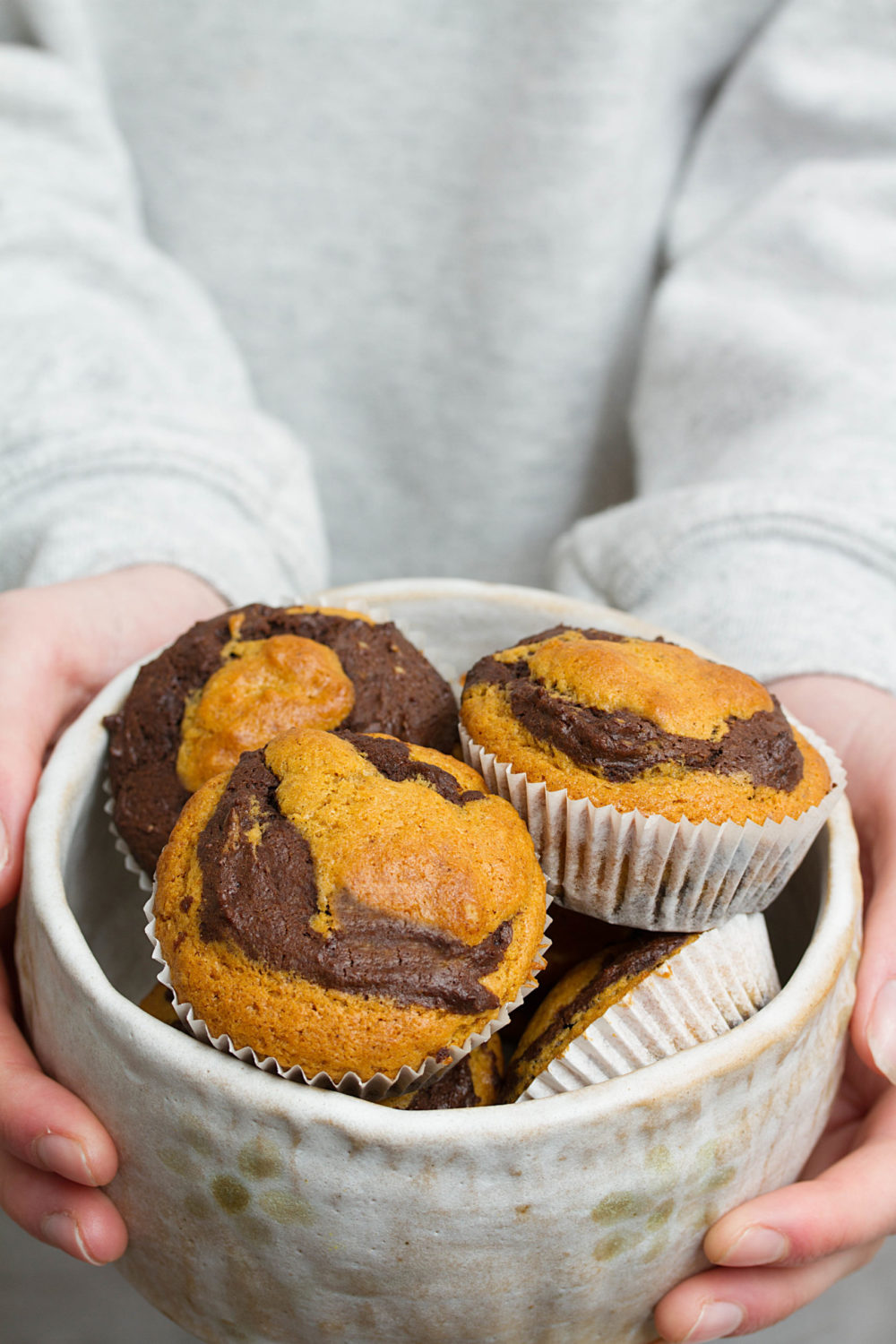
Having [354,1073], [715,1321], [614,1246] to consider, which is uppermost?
[354,1073]

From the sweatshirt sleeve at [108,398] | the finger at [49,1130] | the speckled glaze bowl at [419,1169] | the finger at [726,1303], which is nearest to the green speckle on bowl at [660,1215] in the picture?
the speckled glaze bowl at [419,1169]

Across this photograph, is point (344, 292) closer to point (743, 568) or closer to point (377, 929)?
point (743, 568)

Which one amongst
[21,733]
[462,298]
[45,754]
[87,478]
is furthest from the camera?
[462,298]

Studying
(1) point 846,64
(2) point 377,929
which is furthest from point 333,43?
(2) point 377,929

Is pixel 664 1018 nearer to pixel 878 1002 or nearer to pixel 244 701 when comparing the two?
pixel 878 1002

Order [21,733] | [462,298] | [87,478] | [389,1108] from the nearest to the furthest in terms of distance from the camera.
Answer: [389,1108]
[21,733]
[87,478]
[462,298]

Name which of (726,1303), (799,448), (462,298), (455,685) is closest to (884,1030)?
(726,1303)

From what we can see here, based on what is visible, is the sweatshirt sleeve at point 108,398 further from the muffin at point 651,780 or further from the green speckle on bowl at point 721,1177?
the green speckle on bowl at point 721,1177

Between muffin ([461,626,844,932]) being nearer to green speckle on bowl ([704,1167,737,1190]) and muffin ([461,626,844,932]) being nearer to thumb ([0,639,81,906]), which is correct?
green speckle on bowl ([704,1167,737,1190])
